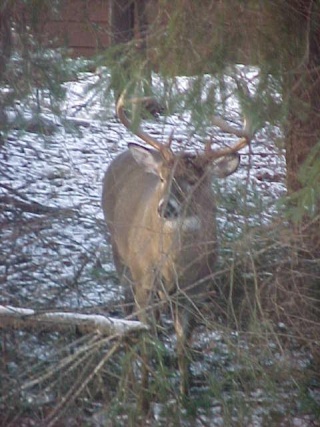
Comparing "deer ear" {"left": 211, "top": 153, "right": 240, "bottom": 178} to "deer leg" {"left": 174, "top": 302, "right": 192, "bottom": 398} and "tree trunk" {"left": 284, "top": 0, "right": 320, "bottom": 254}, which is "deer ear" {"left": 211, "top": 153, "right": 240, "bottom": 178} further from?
"deer leg" {"left": 174, "top": 302, "right": 192, "bottom": 398}

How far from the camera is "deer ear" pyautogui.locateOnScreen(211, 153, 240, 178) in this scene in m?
6.39

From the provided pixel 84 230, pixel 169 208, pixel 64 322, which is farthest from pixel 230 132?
pixel 84 230

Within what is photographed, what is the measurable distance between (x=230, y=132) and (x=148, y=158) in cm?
93

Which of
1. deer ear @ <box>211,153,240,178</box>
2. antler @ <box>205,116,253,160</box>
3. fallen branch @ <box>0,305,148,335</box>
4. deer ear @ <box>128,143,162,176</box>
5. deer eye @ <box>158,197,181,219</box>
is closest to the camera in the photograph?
fallen branch @ <box>0,305,148,335</box>

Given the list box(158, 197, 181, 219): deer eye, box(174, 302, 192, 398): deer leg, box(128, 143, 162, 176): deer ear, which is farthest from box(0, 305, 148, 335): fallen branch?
box(128, 143, 162, 176): deer ear

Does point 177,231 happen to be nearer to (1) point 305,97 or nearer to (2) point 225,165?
(2) point 225,165

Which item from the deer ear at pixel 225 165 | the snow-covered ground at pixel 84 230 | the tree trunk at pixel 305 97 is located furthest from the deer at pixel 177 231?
the tree trunk at pixel 305 97

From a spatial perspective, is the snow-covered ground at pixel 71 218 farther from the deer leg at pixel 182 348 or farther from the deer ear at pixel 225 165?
the deer leg at pixel 182 348

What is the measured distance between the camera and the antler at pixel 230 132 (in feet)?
19.3

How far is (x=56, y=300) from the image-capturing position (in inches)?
260

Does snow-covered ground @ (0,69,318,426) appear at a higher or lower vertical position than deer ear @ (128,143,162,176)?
lower

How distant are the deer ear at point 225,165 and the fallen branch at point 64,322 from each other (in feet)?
3.75

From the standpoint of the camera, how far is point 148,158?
6832 millimetres

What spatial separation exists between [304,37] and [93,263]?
244cm
